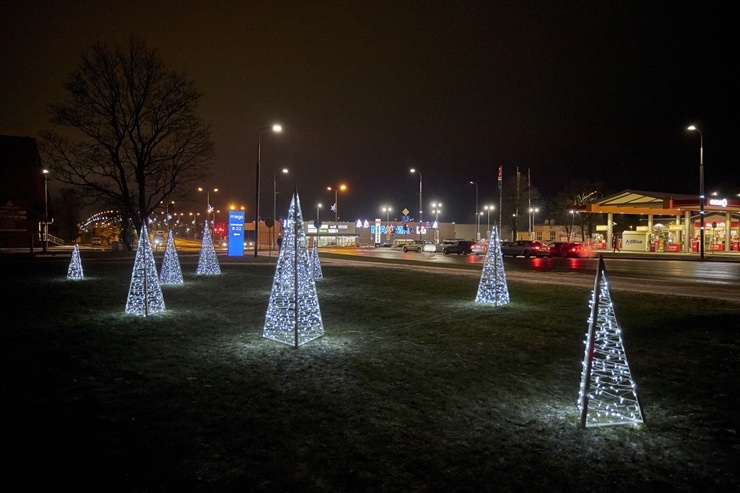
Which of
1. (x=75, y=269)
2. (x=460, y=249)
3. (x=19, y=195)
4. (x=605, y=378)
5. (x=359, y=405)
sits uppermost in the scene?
(x=19, y=195)

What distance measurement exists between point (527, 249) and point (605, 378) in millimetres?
37781

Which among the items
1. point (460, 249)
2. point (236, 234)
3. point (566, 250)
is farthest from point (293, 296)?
point (460, 249)

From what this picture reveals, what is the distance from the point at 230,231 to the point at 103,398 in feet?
102

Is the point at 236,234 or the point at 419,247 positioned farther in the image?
the point at 419,247

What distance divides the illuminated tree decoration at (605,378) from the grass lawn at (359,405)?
Result: 0.18 m

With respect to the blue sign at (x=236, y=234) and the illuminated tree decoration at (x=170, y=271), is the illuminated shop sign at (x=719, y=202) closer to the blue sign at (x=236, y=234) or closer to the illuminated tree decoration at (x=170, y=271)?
the blue sign at (x=236, y=234)

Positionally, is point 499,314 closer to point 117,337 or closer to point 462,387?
point 462,387

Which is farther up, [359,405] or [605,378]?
[605,378]

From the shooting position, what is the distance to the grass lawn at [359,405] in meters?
3.85

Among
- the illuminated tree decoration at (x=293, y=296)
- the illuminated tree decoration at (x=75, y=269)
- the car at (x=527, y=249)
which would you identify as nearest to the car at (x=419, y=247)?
the car at (x=527, y=249)

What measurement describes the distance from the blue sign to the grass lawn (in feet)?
81.2

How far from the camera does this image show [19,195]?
2371 inches

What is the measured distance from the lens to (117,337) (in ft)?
28.3

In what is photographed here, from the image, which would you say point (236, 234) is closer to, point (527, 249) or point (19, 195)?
point (527, 249)
